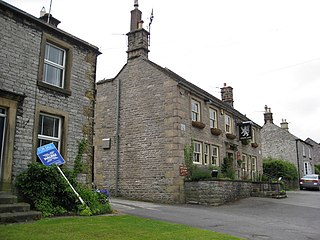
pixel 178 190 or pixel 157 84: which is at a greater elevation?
pixel 157 84

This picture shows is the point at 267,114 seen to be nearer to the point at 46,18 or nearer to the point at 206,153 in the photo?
the point at 206,153

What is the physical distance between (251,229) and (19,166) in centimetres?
748

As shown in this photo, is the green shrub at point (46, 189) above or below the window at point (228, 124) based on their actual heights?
below

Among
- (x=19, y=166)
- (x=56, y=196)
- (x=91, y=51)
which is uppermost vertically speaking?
(x=91, y=51)

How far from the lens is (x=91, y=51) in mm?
14148

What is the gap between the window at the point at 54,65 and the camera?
12484mm

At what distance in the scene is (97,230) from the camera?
7.78 metres

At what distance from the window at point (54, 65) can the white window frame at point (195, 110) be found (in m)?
9.45

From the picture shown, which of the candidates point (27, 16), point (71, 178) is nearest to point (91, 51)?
point (27, 16)

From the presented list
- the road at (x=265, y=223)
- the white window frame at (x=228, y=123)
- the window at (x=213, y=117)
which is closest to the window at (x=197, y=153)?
the window at (x=213, y=117)

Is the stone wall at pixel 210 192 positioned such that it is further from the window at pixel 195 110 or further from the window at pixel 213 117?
the window at pixel 213 117

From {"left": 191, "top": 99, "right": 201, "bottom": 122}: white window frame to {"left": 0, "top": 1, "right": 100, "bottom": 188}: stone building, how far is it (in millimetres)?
8019

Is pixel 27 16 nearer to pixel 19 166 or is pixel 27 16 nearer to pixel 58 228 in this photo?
pixel 19 166

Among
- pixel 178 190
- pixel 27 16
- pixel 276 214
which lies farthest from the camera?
pixel 178 190
